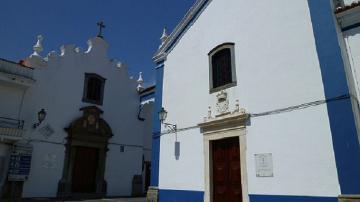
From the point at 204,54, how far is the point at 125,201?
6757mm

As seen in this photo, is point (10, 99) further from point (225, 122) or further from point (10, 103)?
point (225, 122)

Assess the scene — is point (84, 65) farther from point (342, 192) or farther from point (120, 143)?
point (342, 192)

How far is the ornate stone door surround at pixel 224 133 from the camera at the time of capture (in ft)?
24.4

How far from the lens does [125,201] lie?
11969 millimetres

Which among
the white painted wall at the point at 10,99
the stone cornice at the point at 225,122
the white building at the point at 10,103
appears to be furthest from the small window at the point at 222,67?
the white painted wall at the point at 10,99

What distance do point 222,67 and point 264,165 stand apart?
3193 mm

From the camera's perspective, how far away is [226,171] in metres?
7.96

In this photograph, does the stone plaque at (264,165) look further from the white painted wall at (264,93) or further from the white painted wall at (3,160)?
the white painted wall at (3,160)

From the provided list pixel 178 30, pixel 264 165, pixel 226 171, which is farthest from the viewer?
pixel 178 30

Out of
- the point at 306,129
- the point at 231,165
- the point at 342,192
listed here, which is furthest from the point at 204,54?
the point at 342,192

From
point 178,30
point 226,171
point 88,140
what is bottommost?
point 226,171

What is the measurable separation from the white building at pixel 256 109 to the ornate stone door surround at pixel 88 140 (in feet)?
17.3

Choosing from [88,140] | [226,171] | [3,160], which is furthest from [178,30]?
[3,160]

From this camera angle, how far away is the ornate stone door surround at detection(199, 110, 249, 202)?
24.4ft
